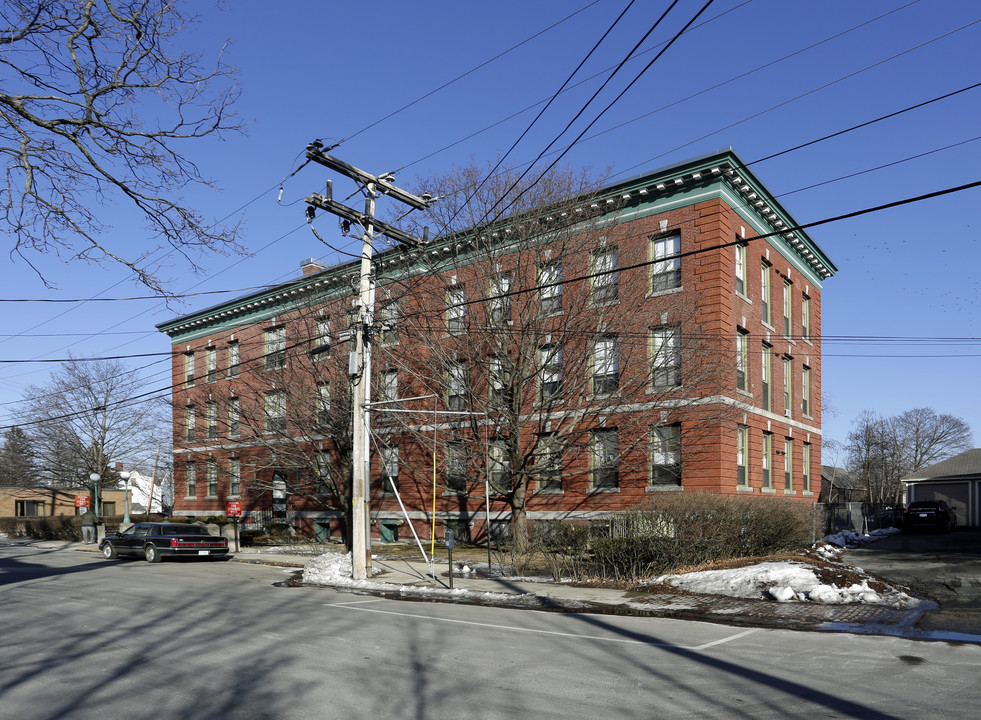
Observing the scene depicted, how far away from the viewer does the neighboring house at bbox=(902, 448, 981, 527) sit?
2212 inches

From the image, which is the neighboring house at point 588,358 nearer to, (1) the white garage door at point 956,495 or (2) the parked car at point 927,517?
(2) the parked car at point 927,517

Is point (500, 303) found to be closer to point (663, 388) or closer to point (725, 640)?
point (663, 388)

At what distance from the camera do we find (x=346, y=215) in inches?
829

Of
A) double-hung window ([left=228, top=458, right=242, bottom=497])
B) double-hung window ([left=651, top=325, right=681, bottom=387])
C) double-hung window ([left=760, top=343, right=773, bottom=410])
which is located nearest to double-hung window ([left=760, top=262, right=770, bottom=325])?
double-hung window ([left=760, top=343, right=773, bottom=410])

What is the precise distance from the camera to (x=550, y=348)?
2483cm

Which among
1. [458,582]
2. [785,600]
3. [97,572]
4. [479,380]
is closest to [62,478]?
[97,572]

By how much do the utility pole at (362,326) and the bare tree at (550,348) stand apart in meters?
2.47

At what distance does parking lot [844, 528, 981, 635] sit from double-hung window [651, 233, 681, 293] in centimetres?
1041

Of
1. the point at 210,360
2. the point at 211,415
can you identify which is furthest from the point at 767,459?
the point at 210,360

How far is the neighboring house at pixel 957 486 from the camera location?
56188 millimetres

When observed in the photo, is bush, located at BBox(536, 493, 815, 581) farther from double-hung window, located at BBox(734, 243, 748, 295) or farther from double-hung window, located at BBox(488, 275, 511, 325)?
double-hung window, located at BBox(734, 243, 748, 295)

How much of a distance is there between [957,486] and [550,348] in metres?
47.6

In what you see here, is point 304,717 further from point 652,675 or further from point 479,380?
point 479,380

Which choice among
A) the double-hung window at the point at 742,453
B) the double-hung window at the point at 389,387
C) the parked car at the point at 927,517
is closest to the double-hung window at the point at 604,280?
the double-hung window at the point at 742,453
